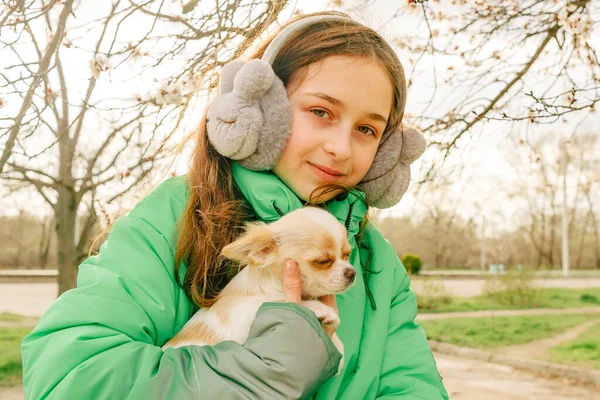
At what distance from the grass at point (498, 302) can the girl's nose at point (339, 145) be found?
14368 millimetres

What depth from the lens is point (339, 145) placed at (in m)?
1.85

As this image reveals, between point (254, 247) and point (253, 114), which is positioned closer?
point (254, 247)

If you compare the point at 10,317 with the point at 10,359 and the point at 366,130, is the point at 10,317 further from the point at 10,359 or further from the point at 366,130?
the point at 366,130

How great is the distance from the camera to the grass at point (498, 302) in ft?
51.7

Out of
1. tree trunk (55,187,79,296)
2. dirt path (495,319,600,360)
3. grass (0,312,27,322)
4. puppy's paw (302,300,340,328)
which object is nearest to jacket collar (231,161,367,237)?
puppy's paw (302,300,340,328)

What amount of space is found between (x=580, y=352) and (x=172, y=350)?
10.0 metres

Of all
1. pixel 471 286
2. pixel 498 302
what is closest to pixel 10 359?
Result: pixel 498 302

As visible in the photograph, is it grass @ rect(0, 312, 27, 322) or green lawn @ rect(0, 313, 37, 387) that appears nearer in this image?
green lawn @ rect(0, 313, 37, 387)

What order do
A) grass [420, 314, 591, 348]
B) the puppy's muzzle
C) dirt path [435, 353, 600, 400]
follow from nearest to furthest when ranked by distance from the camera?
the puppy's muzzle
dirt path [435, 353, 600, 400]
grass [420, 314, 591, 348]

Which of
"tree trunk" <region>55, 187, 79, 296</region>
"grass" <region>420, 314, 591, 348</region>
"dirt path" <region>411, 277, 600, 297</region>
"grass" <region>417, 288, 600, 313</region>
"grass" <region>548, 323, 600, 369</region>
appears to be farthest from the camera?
"dirt path" <region>411, 277, 600, 297</region>

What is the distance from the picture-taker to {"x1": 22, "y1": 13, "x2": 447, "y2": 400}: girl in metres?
1.40

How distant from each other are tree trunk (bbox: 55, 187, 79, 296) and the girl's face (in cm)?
473

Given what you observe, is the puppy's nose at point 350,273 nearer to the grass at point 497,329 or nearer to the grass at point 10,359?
the grass at point 10,359

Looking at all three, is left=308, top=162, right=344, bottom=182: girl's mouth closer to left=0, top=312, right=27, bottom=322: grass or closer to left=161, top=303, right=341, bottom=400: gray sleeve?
left=161, top=303, right=341, bottom=400: gray sleeve
